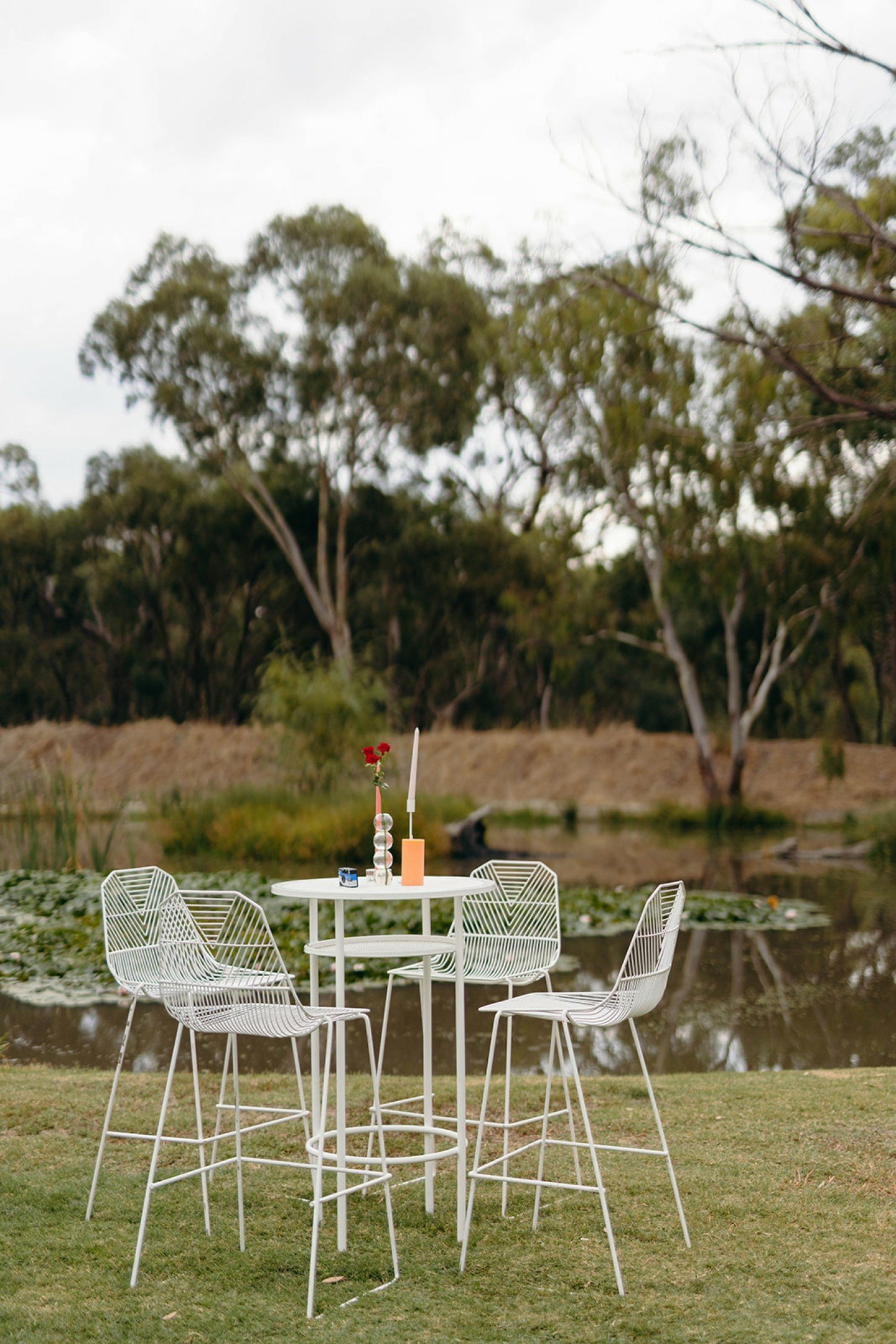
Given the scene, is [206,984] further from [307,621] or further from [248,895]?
[307,621]

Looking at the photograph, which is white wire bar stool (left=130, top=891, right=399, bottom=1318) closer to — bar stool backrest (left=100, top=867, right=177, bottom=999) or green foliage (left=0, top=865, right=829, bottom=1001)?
bar stool backrest (left=100, top=867, right=177, bottom=999)

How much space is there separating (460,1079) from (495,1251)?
0.45 metres

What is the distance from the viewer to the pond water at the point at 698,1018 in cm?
627

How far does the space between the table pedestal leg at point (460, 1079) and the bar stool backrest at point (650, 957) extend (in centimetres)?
41

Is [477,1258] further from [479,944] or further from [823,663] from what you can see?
[823,663]

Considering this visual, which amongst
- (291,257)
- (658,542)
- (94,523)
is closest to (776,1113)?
(658,542)

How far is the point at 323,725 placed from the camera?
15.6m

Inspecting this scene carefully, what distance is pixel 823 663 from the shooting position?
28578mm

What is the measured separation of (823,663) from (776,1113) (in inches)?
988

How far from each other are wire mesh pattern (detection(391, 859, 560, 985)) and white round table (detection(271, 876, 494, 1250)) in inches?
14.0

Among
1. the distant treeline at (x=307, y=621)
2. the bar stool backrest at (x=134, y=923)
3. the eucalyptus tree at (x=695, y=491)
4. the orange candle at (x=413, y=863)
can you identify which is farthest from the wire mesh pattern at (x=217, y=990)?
the distant treeline at (x=307, y=621)

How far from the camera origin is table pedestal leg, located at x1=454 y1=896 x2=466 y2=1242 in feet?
10.6

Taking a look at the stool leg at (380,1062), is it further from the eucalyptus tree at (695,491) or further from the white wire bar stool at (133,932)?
the eucalyptus tree at (695,491)

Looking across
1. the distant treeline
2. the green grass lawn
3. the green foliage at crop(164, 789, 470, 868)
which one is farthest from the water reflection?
the distant treeline
